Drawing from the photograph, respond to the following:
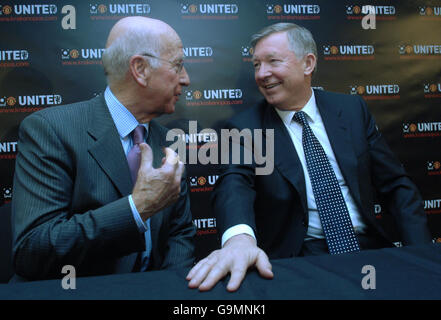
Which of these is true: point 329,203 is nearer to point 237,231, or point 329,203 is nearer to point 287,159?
point 287,159

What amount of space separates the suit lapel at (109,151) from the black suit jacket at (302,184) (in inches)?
17.0

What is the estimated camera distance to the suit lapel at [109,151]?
125cm

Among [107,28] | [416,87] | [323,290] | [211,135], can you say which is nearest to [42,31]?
[107,28]

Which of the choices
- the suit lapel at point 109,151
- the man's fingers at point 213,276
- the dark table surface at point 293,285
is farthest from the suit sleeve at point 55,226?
the man's fingers at point 213,276

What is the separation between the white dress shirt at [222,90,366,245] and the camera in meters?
1.55

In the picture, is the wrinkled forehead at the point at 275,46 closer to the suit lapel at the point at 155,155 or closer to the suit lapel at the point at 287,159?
the suit lapel at the point at 287,159

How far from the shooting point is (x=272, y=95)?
5.84ft

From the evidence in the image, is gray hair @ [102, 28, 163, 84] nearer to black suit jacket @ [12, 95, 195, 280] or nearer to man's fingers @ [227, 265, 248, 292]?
black suit jacket @ [12, 95, 195, 280]

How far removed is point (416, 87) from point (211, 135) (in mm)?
1897

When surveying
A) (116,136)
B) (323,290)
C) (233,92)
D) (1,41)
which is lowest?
(323,290)

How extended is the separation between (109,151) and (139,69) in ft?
1.45

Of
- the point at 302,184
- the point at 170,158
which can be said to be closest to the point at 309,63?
the point at 302,184

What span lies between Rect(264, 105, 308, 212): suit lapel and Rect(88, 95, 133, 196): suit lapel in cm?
74

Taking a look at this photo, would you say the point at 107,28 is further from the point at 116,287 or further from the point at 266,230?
the point at 116,287
